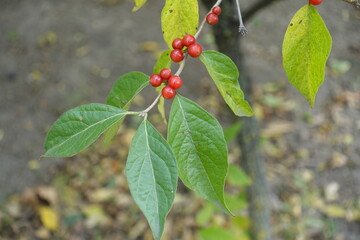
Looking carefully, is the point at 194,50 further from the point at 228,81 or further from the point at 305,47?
the point at 305,47

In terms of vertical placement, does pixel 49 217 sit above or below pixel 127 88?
below

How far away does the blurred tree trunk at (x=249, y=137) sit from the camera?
4.65ft

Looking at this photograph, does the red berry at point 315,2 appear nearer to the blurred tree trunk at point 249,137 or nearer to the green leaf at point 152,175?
the green leaf at point 152,175

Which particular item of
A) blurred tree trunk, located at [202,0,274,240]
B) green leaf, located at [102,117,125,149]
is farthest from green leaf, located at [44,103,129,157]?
blurred tree trunk, located at [202,0,274,240]

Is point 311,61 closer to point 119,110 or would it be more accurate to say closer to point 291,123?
point 119,110

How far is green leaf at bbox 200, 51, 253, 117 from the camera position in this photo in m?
0.71

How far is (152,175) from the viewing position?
2.05 feet

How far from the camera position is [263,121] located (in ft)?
10.2

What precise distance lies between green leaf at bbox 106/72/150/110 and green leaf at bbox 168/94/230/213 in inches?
4.0

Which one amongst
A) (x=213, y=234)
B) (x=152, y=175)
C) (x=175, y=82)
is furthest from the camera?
(x=213, y=234)

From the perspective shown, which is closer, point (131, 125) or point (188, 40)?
point (188, 40)

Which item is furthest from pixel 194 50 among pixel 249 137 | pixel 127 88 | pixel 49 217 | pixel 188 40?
pixel 49 217

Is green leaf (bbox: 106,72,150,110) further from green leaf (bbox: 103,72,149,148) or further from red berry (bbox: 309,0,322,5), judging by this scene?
red berry (bbox: 309,0,322,5)

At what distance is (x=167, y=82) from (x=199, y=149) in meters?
0.18
